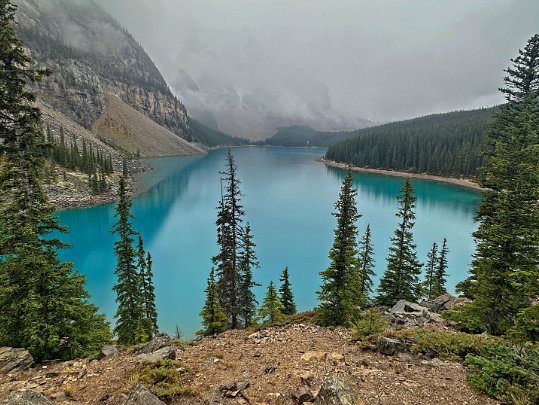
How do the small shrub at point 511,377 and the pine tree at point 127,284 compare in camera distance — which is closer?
the small shrub at point 511,377

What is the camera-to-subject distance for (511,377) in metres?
6.95

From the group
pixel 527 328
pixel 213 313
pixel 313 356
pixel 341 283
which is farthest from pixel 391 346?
pixel 213 313

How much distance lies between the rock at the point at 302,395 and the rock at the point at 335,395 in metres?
0.58

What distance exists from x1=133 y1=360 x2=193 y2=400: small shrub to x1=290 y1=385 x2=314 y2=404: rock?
262cm

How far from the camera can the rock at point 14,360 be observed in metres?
9.59

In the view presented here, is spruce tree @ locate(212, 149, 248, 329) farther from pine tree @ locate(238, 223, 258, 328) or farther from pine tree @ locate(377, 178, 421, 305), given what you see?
pine tree @ locate(377, 178, 421, 305)

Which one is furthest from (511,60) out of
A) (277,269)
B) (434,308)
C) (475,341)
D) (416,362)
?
(277,269)

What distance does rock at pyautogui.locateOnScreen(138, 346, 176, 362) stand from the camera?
9.52 metres

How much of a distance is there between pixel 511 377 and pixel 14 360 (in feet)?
46.6

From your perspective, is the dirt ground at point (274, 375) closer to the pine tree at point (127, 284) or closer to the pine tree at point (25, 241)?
the pine tree at point (25, 241)

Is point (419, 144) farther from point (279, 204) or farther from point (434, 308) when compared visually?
point (434, 308)

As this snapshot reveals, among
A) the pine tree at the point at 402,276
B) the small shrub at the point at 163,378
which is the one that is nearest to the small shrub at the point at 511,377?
the small shrub at the point at 163,378

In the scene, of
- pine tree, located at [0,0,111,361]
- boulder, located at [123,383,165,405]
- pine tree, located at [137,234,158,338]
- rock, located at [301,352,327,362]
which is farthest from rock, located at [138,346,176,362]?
pine tree, located at [137,234,158,338]

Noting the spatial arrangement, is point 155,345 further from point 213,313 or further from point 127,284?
point 127,284
